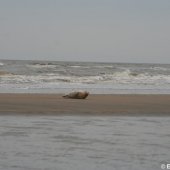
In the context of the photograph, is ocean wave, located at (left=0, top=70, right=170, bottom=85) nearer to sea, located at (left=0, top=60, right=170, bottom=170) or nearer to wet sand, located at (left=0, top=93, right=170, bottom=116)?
wet sand, located at (left=0, top=93, right=170, bottom=116)

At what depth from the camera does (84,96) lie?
641 inches

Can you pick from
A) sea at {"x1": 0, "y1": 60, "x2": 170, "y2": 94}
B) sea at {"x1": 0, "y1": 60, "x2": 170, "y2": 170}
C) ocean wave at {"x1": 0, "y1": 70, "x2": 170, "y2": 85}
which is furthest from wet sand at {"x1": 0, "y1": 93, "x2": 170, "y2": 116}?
ocean wave at {"x1": 0, "y1": 70, "x2": 170, "y2": 85}

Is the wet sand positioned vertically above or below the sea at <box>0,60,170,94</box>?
below

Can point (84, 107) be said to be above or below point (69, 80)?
below
